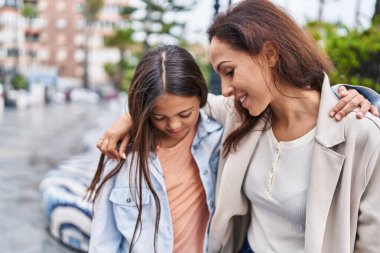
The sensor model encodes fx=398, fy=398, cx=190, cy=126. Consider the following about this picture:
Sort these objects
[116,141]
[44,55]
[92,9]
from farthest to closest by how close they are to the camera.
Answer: [44,55]
[92,9]
[116,141]

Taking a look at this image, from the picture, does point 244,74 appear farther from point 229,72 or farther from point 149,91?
point 149,91

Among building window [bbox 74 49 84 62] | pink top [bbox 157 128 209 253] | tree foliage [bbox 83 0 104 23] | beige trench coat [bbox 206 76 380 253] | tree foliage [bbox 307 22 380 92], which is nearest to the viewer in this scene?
beige trench coat [bbox 206 76 380 253]

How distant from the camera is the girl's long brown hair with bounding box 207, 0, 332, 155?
4.37ft

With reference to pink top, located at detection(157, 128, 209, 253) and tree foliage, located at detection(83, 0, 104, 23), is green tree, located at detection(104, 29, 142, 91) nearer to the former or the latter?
tree foliage, located at detection(83, 0, 104, 23)

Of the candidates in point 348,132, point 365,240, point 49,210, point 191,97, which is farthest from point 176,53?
point 49,210

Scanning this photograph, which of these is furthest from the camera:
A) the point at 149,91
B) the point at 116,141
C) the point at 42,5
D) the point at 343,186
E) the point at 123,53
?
the point at 42,5

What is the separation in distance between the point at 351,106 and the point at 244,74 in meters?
0.36

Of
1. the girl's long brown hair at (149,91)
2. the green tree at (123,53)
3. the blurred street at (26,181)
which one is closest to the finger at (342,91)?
the girl's long brown hair at (149,91)

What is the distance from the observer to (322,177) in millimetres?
1301

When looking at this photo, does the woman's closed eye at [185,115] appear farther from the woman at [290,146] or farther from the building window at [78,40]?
the building window at [78,40]

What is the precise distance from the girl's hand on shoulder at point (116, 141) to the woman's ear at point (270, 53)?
72cm

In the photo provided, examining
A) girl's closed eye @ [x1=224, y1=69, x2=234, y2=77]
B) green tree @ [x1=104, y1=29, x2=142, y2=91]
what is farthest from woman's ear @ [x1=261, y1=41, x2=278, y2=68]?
green tree @ [x1=104, y1=29, x2=142, y2=91]

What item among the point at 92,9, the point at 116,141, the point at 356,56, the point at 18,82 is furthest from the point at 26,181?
the point at 92,9

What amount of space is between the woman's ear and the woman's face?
1cm
